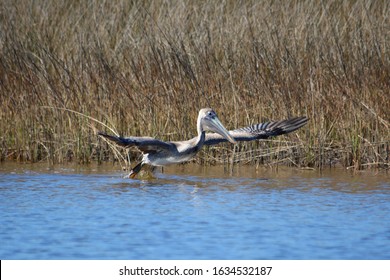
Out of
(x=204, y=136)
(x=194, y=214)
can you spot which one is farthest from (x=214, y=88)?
(x=194, y=214)

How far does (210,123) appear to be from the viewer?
413 inches

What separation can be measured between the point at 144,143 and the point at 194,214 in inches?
65.1

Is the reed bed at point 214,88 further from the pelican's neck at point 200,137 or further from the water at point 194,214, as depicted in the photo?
the pelican's neck at point 200,137

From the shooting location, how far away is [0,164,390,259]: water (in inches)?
279

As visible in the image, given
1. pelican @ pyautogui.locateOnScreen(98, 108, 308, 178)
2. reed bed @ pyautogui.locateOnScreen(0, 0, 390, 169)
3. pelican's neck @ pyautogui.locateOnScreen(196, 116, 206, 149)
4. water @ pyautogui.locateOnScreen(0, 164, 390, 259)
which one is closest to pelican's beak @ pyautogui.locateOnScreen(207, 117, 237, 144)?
pelican @ pyautogui.locateOnScreen(98, 108, 308, 178)

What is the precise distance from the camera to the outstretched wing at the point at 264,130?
1042 centimetres

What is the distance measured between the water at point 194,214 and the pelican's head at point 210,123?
20.2 inches

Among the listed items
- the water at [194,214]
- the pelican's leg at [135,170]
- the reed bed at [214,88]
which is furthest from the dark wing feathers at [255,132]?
the reed bed at [214,88]

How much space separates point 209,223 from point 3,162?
454cm

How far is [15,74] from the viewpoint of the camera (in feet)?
39.2

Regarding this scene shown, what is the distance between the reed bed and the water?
47 centimetres

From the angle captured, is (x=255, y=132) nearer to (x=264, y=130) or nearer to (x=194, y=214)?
(x=264, y=130)

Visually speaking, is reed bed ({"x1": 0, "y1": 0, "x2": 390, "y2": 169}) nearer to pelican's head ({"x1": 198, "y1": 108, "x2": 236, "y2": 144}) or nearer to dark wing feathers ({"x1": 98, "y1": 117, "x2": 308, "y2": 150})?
dark wing feathers ({"x1": 98, "y1": 117, "x2": 308, "y2": 150})

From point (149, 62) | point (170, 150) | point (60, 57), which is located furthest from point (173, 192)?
point (60, 57)
